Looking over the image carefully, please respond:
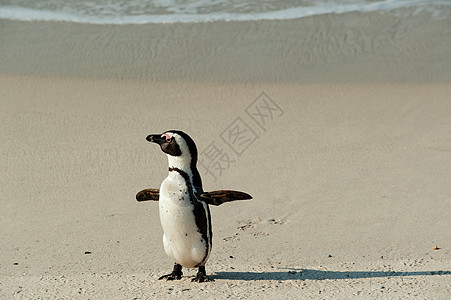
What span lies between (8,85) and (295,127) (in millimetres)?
4039

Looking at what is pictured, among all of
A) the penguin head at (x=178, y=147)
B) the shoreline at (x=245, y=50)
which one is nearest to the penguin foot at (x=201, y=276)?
the penguin head at (x=178, y=147)

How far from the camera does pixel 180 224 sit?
4766mm

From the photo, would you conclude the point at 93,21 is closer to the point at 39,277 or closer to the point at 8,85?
the point at 8,85

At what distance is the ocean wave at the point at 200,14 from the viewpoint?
12.4 metres

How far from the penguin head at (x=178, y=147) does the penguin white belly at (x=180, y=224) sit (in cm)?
12

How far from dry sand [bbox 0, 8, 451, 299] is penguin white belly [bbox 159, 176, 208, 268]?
0.70 ft

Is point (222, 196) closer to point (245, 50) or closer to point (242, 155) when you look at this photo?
point (242, 155)

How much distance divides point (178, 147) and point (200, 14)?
8390mm

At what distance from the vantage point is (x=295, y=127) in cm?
858

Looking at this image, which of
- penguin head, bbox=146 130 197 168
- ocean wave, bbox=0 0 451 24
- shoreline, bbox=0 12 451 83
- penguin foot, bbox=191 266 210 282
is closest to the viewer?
penguin head, bbox=146 130 197 168

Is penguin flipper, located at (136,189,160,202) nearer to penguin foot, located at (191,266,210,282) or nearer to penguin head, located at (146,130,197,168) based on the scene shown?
penguin head, located at (146,130,197,168)

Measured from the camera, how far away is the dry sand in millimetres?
5207

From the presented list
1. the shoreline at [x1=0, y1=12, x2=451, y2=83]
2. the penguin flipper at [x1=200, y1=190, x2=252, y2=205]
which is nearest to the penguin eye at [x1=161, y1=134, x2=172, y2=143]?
the penguin flipper at [x1=200, y1=190, x2=252, y2=205]

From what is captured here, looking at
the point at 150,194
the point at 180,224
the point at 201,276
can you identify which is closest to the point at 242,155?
the point at 150,194
